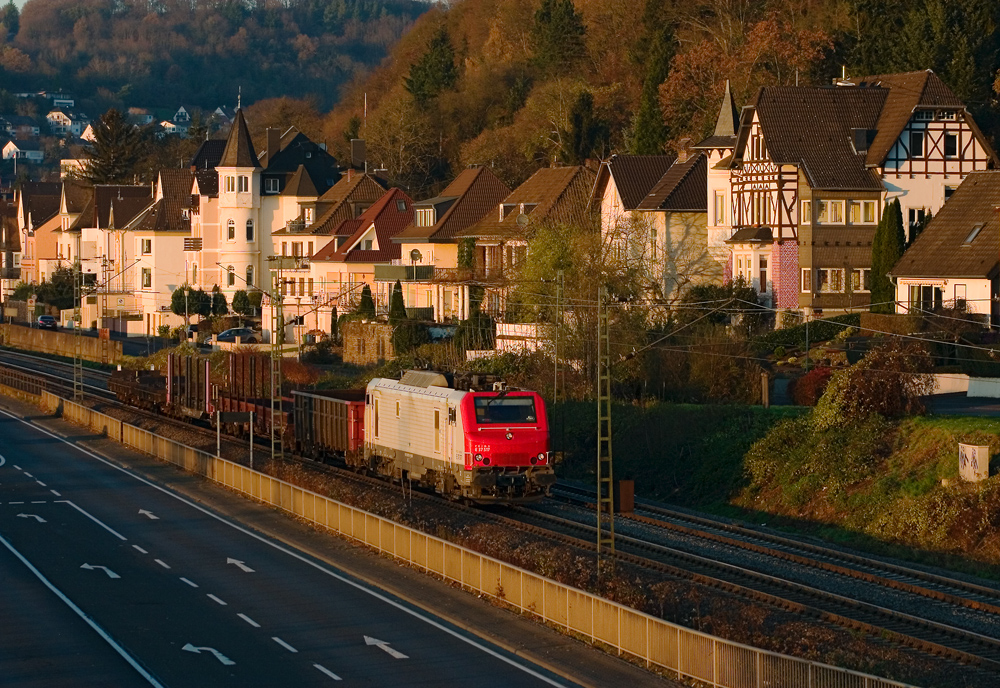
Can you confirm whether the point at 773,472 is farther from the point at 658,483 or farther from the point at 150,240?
the point at 150,240

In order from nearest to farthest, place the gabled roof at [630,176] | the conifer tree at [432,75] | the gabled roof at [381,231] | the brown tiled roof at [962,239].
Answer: the brown tiled roof at [962,239] < the gabled roof at [630,176] < the gabled roof at [381,231] < the conifer tree at [432,75]

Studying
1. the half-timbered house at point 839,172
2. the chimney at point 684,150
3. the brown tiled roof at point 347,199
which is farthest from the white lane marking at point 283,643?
the brown tiled roof at point 347,199

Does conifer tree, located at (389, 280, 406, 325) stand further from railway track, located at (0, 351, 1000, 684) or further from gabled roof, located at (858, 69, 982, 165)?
railway track, located at (0, 351, 1000, 684)

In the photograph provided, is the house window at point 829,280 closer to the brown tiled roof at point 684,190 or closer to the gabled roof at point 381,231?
the brown tiled roof at point 684,190

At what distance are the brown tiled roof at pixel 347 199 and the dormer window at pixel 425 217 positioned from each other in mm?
9811

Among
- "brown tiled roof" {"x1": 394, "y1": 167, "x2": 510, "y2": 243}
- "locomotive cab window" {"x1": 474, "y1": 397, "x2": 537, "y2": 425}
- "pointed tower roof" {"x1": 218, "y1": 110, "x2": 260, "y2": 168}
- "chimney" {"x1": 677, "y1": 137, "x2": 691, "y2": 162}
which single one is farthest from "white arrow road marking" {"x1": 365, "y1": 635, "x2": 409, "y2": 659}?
"pointed tower roof" {"x1": 218, "y1": 110, "x2": 260, "y2": 168}

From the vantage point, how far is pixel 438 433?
35.6 metres

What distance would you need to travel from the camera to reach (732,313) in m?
58.6

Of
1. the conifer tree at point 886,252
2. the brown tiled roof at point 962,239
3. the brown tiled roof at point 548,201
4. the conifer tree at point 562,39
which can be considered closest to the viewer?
the brown tiled roof at point 962,239

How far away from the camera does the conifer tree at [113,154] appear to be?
143625mm

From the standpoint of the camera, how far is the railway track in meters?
23.5

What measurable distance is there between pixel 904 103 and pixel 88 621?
148 ft

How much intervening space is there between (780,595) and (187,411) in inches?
1406

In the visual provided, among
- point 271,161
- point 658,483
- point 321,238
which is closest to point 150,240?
point 271,161
